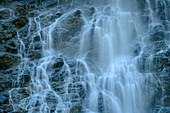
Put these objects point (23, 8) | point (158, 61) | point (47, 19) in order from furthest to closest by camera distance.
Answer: point (23, 8) → point (47, 19) → point (158, 61)

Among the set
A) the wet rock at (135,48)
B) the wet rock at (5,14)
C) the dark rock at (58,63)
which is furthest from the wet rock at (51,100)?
the wet rock at (5,14)

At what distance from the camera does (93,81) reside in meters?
9.16

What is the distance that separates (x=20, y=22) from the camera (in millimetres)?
11594

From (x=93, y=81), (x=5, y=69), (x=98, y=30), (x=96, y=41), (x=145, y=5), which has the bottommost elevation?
(x=93, y=81)

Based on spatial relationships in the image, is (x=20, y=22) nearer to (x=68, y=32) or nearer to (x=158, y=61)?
(x=68, y=32)

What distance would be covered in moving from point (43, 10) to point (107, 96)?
804 cm

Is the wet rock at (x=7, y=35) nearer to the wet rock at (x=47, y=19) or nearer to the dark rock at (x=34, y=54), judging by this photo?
the dark rock at (x=34, y=54)

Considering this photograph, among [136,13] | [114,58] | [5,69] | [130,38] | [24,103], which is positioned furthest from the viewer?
[136,13]

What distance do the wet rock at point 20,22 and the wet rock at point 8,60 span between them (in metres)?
2.29

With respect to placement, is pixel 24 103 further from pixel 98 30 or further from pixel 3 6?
pixel 3 6

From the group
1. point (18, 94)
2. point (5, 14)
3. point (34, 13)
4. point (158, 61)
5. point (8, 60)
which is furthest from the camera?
point (34, 13)

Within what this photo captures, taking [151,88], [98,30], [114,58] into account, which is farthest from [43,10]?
[151,88]

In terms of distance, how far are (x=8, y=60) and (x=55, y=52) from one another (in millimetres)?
2667

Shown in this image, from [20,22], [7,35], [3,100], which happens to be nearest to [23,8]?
[20,22]
